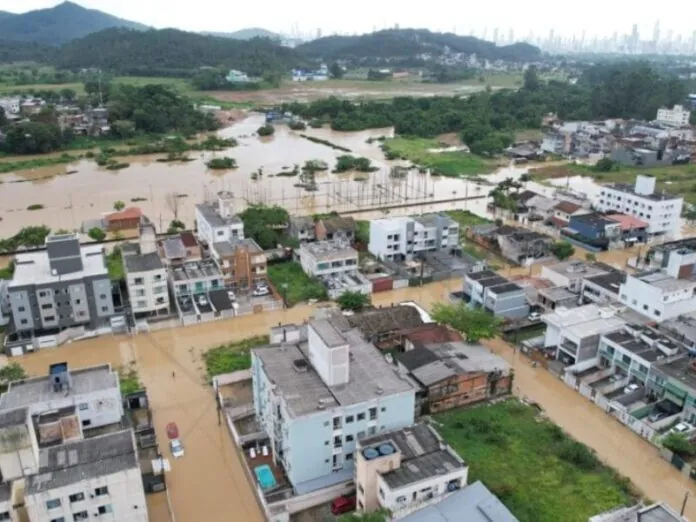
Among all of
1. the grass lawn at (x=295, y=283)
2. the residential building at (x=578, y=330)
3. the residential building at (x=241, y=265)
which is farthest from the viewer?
the residential building at (x=241, y=265)

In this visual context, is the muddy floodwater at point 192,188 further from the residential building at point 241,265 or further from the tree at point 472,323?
the tree at point 472,323

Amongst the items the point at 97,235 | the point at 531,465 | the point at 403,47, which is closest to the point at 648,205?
the point at 531,465

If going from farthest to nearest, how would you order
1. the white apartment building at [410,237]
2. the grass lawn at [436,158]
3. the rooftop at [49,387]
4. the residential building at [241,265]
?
the grass lawn at [436,158]
the white apartment building at [410,237]
the residential building at [241,265]
the rooftop at [49,387]

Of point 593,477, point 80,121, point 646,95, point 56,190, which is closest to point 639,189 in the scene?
point 593,477

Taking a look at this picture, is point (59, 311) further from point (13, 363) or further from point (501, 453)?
point (501, 453)

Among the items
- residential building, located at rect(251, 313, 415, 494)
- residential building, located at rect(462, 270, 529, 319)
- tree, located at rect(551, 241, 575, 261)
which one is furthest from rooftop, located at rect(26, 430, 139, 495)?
tree, located at rect(551, 241, 575, 261)

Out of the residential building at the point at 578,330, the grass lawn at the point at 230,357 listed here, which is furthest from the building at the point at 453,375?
the grass lawn at the point at 230,357

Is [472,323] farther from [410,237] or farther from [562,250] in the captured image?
[562,250]

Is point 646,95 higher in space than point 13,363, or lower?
higher

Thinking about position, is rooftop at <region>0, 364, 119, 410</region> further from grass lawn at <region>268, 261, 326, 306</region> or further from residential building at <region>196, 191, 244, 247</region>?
residential building at <region>196, 191, 244, 247</region>
